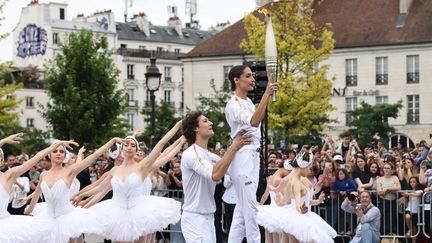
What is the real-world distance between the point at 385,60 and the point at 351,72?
8.86ft

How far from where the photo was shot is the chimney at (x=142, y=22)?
12331cm

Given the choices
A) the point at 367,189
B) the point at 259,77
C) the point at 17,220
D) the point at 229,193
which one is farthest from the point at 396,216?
the point at 17,220

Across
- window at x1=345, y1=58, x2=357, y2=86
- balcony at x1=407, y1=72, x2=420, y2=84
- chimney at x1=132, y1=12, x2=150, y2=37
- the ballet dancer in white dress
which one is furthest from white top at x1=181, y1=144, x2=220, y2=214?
chimney at x1=132, y1=12, x2=150, y2=37

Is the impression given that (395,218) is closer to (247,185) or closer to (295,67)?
(247,185)

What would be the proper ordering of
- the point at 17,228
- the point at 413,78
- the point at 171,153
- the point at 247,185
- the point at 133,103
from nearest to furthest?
the point at 247,185 < the point at 171,153 < the point at 17,228 < the point at 413,78 < the point at 133,103

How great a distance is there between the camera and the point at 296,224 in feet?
54.3

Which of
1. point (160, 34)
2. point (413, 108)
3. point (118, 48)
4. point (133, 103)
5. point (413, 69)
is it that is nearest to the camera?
point (413, 69)

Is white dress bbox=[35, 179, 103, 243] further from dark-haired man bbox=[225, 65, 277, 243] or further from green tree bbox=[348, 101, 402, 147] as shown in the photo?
green tree bbox=[348, 101, 402, 147]

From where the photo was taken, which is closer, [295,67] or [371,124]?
[295,67]

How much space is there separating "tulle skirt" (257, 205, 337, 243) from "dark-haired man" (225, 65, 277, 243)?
283cm

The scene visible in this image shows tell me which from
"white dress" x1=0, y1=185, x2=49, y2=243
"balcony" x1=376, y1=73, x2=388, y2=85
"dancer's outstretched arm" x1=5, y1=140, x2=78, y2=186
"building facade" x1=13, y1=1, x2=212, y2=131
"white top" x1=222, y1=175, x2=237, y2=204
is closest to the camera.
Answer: "dancer's outstretched arm" x1=5, y1=140, x2=78, y2=186

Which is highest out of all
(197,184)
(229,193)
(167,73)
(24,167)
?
(167,73)

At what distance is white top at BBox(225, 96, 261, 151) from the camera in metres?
13.4

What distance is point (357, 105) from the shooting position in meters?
75.1
